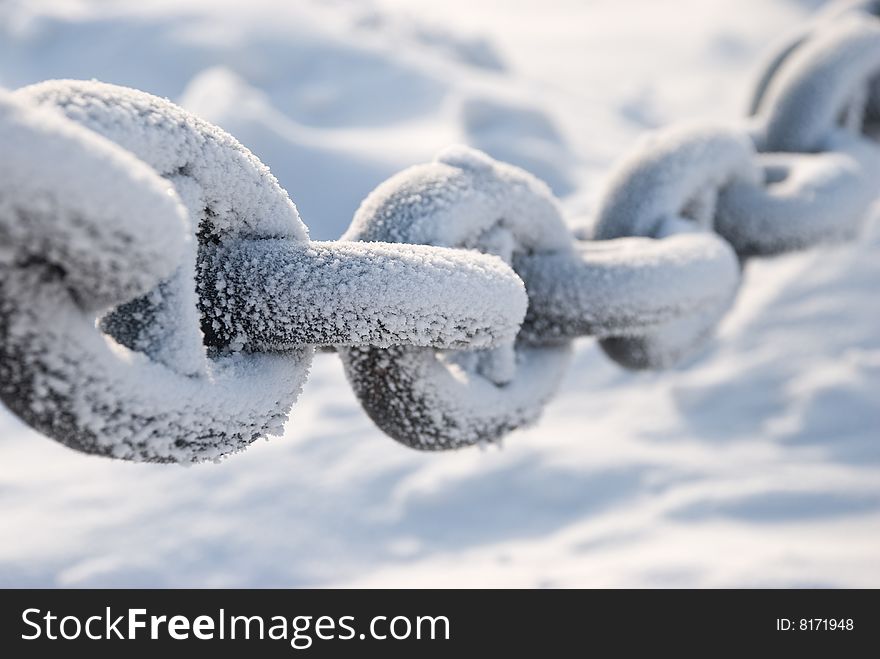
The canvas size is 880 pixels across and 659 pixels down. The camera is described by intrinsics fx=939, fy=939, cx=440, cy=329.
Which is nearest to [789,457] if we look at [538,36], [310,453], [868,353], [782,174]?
[868,353]

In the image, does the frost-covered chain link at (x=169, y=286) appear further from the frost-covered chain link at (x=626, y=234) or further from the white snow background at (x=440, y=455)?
the white snow background at (x=440, y=455)

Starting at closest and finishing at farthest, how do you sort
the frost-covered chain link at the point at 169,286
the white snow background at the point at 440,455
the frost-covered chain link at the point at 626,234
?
the frost-covered chain link at the point at 169,286 → the frost-covered chain link at the point at 626,234 → the white snow background at the point at 440,455

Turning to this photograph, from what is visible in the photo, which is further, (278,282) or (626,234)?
(626,234)

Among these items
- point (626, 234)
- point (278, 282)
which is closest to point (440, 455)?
point (626, 234)

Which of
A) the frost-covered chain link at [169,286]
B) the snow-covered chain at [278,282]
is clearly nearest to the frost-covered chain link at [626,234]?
the snow-covered chain at [278,282]

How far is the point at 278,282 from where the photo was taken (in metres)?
0.59

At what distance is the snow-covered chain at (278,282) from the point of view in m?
0.46

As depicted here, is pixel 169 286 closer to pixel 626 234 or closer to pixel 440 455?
pixel 626 234

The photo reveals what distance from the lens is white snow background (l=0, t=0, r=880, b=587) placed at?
1143mm

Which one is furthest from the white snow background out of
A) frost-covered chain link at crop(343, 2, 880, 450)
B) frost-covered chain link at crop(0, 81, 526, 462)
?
frost-covered chain link at crop(0, 81, 526, 462)

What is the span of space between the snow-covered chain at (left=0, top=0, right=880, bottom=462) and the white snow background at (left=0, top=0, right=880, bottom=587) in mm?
178

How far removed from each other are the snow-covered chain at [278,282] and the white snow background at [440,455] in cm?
18

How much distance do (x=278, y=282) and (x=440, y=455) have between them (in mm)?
791

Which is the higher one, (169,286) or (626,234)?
(626,234)
